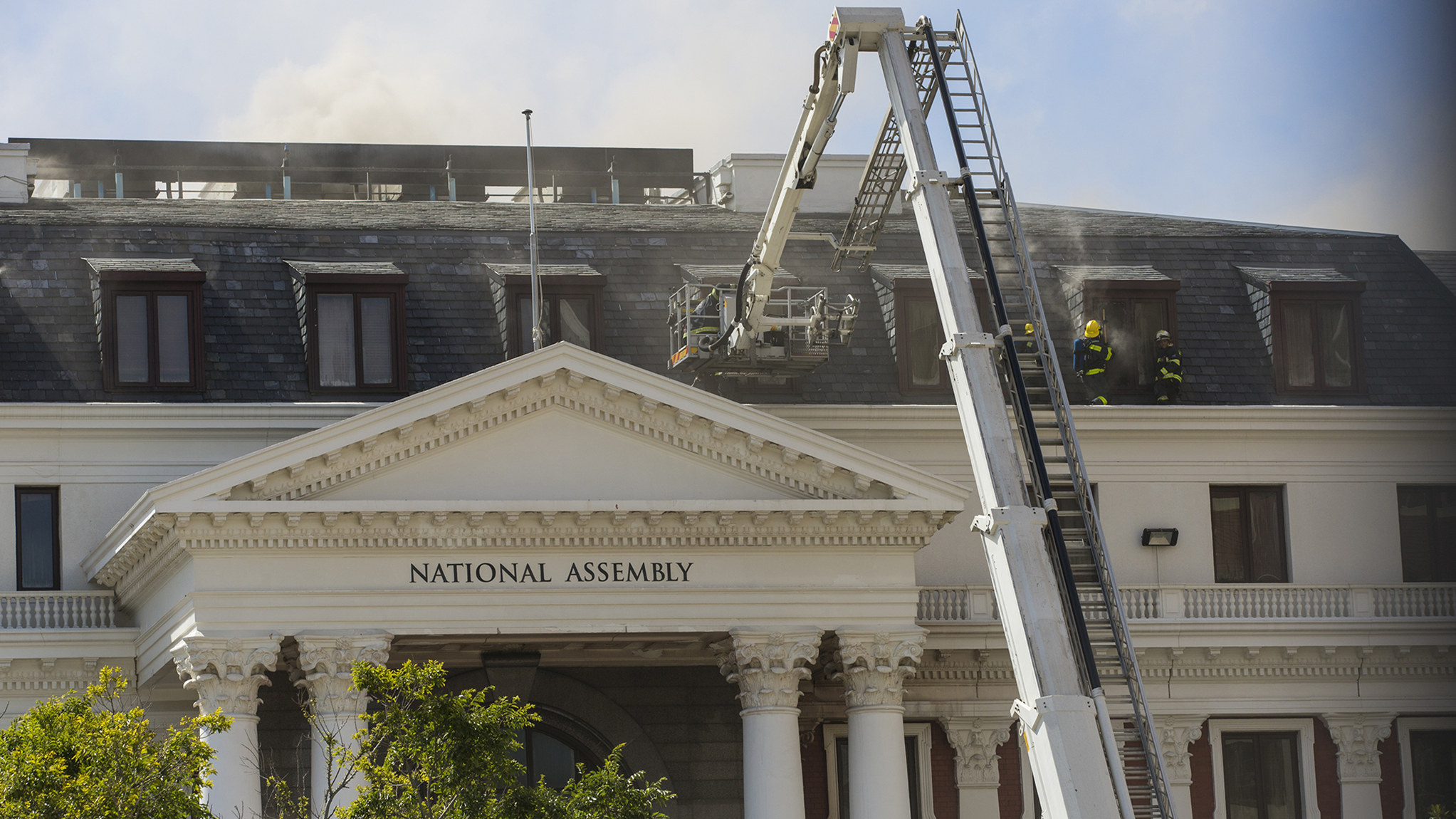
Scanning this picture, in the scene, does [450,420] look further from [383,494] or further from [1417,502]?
[1417,502]

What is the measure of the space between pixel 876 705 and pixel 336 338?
12.4m

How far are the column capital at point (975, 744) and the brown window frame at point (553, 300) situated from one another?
9628 millimetres

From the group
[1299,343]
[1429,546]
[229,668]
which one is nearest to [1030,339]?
[229,668]

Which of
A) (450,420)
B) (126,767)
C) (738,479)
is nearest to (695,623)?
(738,479)

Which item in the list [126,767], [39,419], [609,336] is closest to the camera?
[126,767]

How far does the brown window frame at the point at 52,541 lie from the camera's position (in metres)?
36.3

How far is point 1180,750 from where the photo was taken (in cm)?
3753

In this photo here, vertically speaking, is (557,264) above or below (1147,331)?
above

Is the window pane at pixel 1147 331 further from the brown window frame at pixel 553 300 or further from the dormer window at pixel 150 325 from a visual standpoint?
the dormer window at pixel 150 325

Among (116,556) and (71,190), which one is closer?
(116,556)

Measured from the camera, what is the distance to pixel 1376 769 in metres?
37.9

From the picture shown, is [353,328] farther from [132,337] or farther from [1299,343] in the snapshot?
[1299,343]

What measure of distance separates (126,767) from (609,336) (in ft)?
55.3

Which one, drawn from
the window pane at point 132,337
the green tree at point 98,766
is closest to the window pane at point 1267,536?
the window pane at point 132,337
